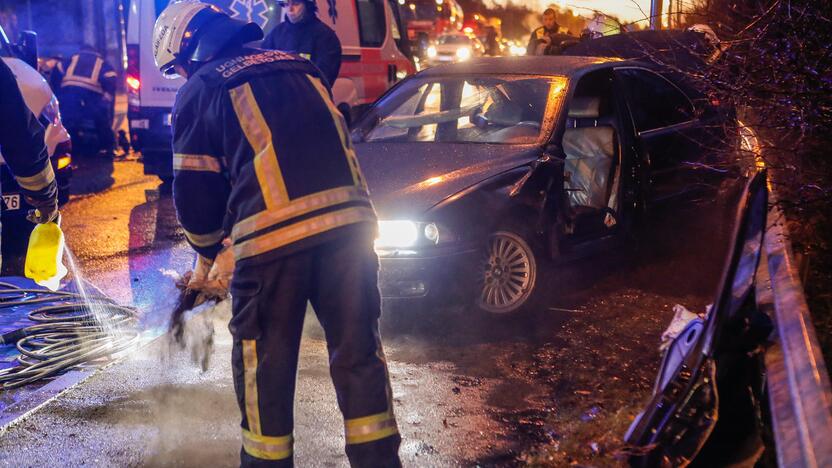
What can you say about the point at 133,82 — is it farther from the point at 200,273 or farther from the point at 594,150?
the point at 200,273

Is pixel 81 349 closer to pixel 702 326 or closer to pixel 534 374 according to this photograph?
pixel 534 374

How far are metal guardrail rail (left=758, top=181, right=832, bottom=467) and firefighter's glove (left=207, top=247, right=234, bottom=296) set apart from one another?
Result: 1.98 meters

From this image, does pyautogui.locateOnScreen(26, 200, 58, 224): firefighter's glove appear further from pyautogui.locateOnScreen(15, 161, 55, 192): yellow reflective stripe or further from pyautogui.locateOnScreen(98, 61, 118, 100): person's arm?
pyautogui.locateOnScreen(98, 61, 118, 100): person's arm

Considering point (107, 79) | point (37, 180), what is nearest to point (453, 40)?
point (107, 79)

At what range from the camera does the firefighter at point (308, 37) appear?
783 cm

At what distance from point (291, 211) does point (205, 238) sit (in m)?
0.45

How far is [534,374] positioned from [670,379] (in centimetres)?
149

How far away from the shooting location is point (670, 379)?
11.0ft

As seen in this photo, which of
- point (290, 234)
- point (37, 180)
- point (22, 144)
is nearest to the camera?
point (290, 234)

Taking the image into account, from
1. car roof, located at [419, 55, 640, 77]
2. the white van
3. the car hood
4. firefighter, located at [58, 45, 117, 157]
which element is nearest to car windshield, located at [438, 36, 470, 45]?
firefighter, located at [58, 45, 117, 157]

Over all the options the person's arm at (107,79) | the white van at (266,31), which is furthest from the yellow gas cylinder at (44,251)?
the person's arm at (107,79)

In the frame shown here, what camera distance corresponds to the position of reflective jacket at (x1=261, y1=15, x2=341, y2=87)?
7.86 m

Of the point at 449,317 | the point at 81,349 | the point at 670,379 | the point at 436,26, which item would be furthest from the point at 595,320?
the point at 436,26

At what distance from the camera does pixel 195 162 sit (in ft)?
10.2
